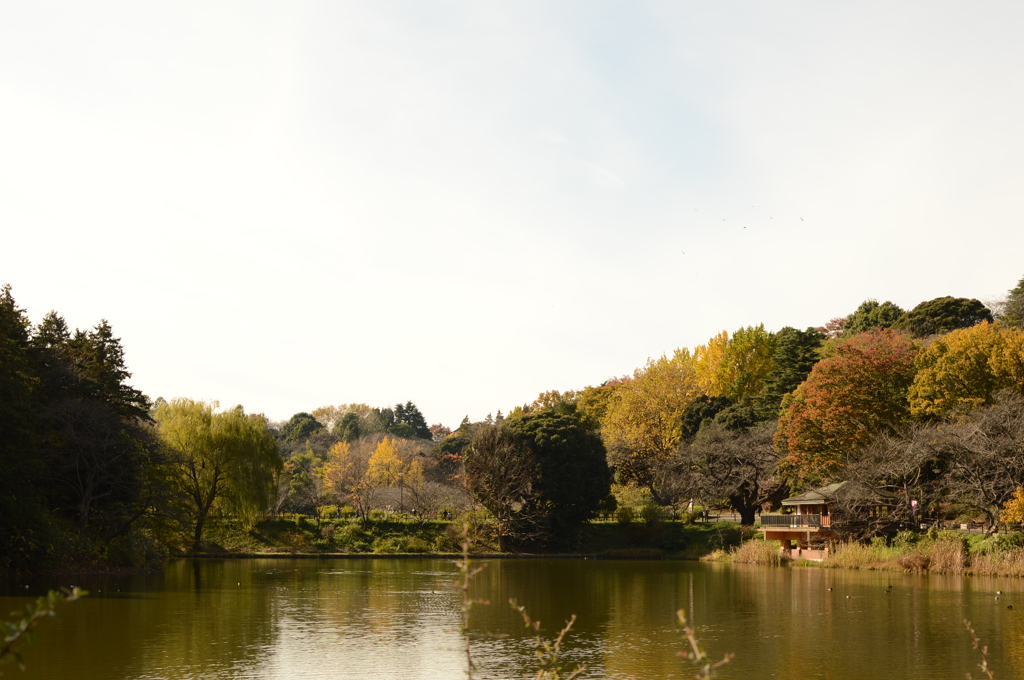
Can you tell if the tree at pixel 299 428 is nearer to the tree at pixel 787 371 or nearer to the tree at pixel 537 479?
the tree at pixel 537 479

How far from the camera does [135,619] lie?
890 inches

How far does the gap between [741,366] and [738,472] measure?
81.4ft

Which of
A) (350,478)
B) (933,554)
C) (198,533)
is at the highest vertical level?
(350,478)

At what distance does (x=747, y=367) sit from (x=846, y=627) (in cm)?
5707

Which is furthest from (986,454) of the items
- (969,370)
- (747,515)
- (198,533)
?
(198,533)

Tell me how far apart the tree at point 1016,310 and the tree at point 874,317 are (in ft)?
29.2

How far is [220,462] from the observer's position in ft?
166

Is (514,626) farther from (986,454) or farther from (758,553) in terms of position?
(758,553)

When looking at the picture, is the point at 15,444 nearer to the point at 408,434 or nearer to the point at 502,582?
the point at 502,582

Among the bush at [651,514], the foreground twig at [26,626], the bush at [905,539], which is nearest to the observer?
the foreground twig at [26,626]

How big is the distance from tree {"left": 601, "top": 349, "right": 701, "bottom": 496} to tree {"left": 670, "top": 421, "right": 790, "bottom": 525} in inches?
184

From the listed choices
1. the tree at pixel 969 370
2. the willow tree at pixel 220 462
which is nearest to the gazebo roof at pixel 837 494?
the tree at pixel 969 370

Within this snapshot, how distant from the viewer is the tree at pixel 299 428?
113 metres

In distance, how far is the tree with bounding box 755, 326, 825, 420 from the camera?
60.9 metres
